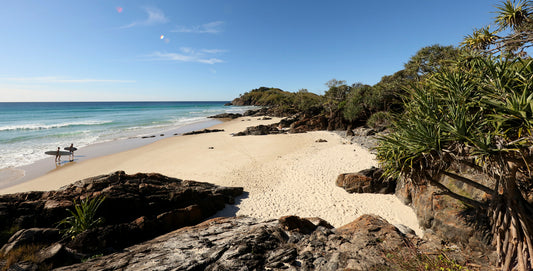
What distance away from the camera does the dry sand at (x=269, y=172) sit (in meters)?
10.0

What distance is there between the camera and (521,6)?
7605 millimetres

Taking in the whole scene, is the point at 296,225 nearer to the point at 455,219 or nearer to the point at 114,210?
the point at 455,219

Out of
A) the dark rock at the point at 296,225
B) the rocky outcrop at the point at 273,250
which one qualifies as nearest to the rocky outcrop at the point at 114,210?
the rocky outcrop at the point at 273,250

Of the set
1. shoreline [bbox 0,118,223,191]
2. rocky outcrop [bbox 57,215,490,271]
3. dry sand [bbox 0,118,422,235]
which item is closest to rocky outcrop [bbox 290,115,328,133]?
dry sand [bbox 0,118,422,235]

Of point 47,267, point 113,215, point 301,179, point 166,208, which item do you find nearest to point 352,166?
point 301,179

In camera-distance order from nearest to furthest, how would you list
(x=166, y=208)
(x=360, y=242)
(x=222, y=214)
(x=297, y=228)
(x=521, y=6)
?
(x=360, y=242)
(x=297, y=228)
(x=521, y=6)
(x=166, y=208)
(x=222, y=214)

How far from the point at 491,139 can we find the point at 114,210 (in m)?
11.8

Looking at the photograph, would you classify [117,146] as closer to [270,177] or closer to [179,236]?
[270,177]

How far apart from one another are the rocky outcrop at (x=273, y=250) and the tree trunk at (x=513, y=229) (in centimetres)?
124

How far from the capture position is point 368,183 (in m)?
11.4

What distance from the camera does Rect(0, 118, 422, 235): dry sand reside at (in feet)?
32.9

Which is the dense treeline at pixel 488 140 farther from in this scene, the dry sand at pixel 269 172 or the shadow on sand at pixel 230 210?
the shadow on sand at pixel 230 210

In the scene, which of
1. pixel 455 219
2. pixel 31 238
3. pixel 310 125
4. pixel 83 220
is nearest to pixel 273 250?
pixel 455 219

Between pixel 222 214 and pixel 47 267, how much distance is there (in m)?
→ 5.95
